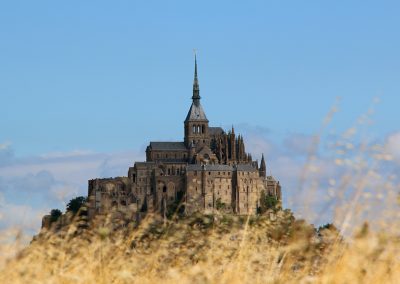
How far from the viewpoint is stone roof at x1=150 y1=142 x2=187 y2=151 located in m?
108

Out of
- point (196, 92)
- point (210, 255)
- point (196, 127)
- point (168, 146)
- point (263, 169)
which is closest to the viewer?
point (210, 255)

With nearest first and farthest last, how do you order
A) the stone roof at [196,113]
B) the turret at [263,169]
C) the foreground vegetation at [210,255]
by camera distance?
the foreground vegetation at [210,255], the turret at [263,169], the stone roof at [196,113]

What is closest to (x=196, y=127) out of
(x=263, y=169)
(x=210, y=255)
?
(x=263, y=169)

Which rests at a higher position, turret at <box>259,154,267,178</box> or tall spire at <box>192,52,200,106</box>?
tall spire at <box>192,52,200,106</box>

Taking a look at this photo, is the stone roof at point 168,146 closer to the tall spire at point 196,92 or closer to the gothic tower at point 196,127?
the gothic tower at point 196,127

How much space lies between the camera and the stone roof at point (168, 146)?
356 ft

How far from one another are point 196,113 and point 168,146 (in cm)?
795

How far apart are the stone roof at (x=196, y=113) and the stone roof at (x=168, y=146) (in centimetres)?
478

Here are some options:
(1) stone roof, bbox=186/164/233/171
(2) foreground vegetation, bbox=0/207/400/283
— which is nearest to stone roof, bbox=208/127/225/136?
(1) stone roof, bbox=186/164/233/171

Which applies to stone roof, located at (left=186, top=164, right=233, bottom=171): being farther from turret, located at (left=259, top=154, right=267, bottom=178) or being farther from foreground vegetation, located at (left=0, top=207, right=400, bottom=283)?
foreground vegetation, located at (left=0, top=207, right=400, bottom=283)

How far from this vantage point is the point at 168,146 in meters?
109

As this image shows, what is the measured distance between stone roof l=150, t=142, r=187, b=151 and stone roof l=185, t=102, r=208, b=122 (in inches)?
188

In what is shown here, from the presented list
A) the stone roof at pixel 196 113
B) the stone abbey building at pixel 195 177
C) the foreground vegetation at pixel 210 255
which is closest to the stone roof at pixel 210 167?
the stone abbey building at pixel 195 177

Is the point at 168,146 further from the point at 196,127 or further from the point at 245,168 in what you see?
the point at 245,168
